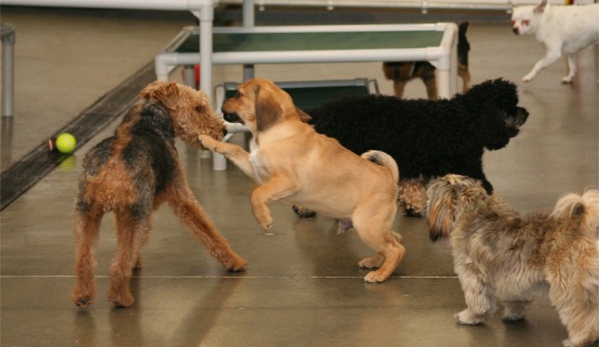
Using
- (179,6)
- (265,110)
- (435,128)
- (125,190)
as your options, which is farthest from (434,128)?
(125,190)

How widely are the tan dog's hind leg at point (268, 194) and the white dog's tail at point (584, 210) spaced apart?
1.38 metres

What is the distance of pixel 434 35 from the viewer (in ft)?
26.7

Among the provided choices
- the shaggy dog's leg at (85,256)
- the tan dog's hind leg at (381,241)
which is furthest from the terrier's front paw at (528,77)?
the shaggy dog's leg at (85,256)

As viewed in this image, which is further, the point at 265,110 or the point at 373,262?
the point at 373,262

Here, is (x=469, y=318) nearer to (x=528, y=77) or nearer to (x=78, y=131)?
(x=78, y=131)

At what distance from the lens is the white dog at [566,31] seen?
1023 cm

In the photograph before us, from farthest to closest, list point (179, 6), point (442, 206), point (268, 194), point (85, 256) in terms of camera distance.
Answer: point (179, 6), point (268, 194), point (85, 256), point (442, 206)

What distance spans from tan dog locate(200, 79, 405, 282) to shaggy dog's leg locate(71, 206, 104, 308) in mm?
765

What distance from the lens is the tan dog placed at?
17.1 feet

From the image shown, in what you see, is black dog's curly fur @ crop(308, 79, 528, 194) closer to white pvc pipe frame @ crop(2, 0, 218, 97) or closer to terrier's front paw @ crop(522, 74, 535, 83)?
white pvc pipe frame @ crop(2, 0, 218, 97)

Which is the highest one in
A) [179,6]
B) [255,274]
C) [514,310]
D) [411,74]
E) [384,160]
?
[179,6]

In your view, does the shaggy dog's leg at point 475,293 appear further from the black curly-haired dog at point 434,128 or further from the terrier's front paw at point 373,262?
the black curly-haired dog at point 434,128

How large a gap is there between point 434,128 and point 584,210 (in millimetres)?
1968

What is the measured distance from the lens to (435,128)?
20.4 ft
